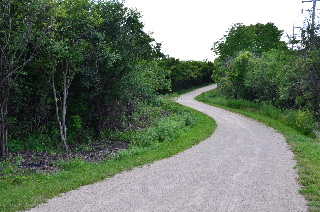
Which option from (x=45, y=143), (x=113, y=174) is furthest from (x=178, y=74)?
(x=113, y=174)

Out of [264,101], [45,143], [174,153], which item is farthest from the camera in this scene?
[264,101]

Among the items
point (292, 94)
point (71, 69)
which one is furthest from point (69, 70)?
point (292, 94)

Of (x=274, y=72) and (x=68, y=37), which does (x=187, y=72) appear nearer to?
(x=274, y=72)

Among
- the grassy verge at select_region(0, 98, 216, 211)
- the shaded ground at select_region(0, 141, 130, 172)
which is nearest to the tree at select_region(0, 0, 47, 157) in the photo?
the shaded ground at select_region(0, 141, 130, 172)

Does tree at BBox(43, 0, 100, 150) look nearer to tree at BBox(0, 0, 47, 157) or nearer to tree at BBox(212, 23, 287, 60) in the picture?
tree at BBox(0, 0, 47, 157)

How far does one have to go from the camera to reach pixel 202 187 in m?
7.26

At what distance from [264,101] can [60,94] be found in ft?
64.1

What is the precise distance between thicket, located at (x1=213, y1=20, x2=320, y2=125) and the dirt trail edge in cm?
859

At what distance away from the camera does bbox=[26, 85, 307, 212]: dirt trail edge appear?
6.04 meters

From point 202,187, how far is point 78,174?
3.45 metres

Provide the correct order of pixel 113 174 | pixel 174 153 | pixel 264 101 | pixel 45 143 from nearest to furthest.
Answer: pixel 113 174, pixel 174 153, pixel 45 143, pixel 264 101

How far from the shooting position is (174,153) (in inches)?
451

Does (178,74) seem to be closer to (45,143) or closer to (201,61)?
(201,61)

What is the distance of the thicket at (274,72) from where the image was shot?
61.1 feet
